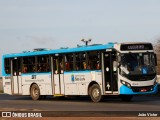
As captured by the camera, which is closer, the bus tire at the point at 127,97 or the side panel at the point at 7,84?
the bus tire at the point at 127,97

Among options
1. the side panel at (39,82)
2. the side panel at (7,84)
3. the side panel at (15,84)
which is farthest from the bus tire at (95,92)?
the side panel at (7,84)

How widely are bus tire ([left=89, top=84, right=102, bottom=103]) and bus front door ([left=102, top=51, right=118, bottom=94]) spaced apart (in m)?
0.55

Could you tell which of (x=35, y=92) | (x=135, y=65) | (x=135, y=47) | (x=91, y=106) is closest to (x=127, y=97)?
(x=135, y=65)

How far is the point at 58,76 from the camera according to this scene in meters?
32.0

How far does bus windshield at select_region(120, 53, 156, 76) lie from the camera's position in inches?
1095

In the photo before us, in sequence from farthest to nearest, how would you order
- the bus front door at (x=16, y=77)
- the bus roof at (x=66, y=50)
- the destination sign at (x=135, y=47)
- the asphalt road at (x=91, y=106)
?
the bus front door at (x=16, y=77) → the bus roof at (x=66, y=50) → the destination sign at (x=135, y=47) → the asphalt road at (x=91, y=106)

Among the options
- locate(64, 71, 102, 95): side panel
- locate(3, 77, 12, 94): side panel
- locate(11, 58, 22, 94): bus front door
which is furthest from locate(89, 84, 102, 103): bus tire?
locate(3, 77, 12, 94): side panel

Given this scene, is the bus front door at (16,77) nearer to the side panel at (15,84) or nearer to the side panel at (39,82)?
the side panel at (15,84)

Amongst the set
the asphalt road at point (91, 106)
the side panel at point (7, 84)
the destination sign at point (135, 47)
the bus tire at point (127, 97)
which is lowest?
the asphalt road at point (91, 106)

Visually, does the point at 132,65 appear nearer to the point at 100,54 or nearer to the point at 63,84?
the point at 100,54

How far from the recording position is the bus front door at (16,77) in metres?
35.2

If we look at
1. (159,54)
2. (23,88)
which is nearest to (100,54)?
(23,88)

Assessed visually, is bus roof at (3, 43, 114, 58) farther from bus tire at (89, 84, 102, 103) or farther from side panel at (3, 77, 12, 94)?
bus tire at (89, 84, 102, 103)

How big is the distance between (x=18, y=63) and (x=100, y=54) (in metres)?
8.13
